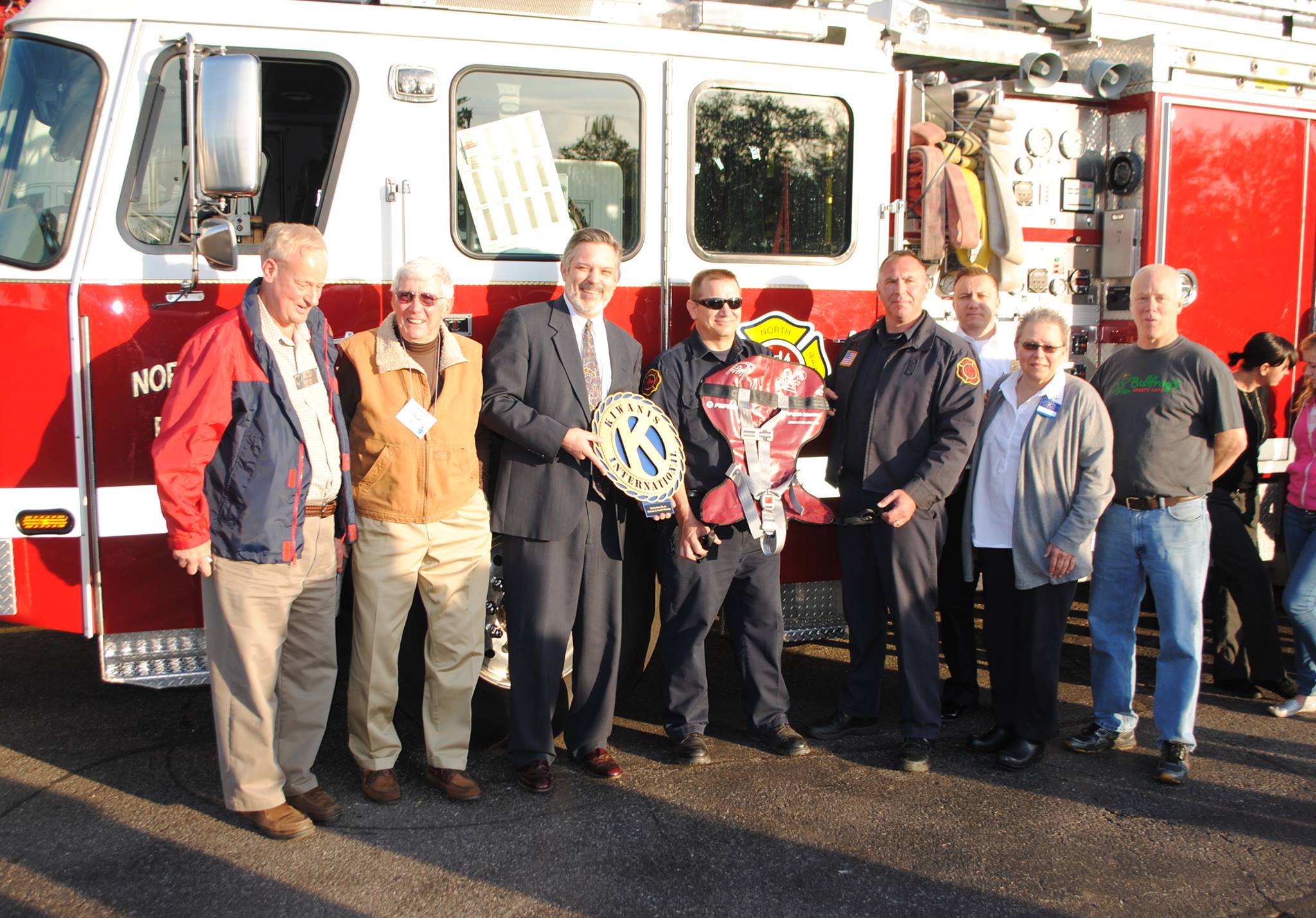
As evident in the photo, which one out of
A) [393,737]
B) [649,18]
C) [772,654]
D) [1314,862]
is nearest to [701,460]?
[772,654]

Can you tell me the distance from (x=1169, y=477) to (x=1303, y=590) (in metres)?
1.25

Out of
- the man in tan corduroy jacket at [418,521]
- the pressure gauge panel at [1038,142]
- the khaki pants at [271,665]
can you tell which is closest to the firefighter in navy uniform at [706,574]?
the man in tan corduroy jacket at [418,521]

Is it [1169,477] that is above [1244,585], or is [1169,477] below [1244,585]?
above

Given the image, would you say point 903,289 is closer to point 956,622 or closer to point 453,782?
point 956,622

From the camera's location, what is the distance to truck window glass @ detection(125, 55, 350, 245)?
404 centimetres

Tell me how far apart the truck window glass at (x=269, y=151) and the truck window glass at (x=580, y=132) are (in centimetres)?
50

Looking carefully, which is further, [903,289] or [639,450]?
[903,289]

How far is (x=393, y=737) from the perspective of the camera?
4215 millimetres

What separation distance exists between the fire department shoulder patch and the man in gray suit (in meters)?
1.27

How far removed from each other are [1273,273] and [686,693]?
3905mm

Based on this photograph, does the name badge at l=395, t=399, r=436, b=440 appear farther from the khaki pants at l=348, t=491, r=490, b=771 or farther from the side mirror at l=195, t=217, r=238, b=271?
the side mirror at l=195, t=217, r=238, b=271

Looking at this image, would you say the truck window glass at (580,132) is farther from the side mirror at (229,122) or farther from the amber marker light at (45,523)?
the amber marker light at (45,523)

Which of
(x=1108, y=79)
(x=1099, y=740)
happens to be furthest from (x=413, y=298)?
(x=1108, y=79)

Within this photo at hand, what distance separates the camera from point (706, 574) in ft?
14.5
